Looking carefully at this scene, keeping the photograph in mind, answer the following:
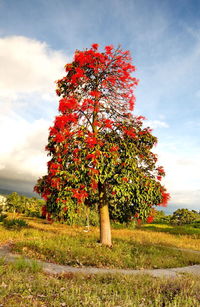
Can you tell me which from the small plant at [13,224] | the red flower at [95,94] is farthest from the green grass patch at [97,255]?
the red flower at [95,94]

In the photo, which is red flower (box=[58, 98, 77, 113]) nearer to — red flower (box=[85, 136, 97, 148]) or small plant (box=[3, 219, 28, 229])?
red flower (box=[85, 136, 97, 148])

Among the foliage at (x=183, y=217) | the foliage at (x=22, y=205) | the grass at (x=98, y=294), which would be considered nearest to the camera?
the grass at (x=98, y=294)

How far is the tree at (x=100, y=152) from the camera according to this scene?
12977 millimetres

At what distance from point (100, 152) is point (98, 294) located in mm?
7671

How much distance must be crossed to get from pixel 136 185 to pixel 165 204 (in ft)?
8.00

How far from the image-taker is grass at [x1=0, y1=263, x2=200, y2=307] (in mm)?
4754

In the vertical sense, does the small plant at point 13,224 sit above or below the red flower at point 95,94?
below

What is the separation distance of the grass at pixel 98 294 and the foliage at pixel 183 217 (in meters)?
38.5

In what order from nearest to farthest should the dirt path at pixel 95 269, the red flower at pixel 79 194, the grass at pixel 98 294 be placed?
1. the grass at pixel 98 294
2. the dirt path at pixel 95 269
3. the red flower at pixel 79 194

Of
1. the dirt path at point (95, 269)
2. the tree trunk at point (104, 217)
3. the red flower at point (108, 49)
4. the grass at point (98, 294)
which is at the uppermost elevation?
the red flower at point (108, 49)

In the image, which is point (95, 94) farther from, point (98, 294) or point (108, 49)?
point (98, 294)

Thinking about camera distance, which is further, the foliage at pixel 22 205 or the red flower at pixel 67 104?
the foliage at pixel 22 205

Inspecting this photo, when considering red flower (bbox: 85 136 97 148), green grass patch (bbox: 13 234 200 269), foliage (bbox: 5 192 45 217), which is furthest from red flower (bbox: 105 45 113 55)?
foliage (bbox: 5 192 45 217)

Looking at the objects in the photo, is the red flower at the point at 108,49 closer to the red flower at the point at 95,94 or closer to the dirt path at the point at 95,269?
the red flower at the point at 95,94
